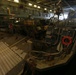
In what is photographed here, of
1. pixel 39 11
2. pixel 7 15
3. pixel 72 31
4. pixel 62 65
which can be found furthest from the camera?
pixel 39 11

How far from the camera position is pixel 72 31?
3.21 meters

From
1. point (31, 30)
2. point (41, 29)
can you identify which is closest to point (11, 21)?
point (31, 30)

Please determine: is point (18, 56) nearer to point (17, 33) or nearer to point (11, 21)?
point (17, 33)

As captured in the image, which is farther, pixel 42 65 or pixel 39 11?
pixel 39 11

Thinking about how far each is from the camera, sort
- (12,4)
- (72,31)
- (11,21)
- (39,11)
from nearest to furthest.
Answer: (72,31)
(11,21)
(12,4)
(39,11)

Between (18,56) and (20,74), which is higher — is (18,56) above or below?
above

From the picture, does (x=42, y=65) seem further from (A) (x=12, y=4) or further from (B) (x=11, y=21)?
(A) (x=12, y=4)

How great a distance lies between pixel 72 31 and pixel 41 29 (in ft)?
12.6

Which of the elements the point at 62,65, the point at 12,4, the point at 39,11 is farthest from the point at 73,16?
the point at 39,11

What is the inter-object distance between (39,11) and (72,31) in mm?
13192

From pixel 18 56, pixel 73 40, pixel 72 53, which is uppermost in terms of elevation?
pixel 73 40

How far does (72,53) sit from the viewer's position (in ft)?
9.30

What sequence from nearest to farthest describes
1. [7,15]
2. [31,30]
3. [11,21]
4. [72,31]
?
[72,31] < [31,30] < [11,21] < [7,15]

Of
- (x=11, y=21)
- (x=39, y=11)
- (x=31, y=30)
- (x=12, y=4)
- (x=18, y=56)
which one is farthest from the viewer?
(x=39, y=11)
